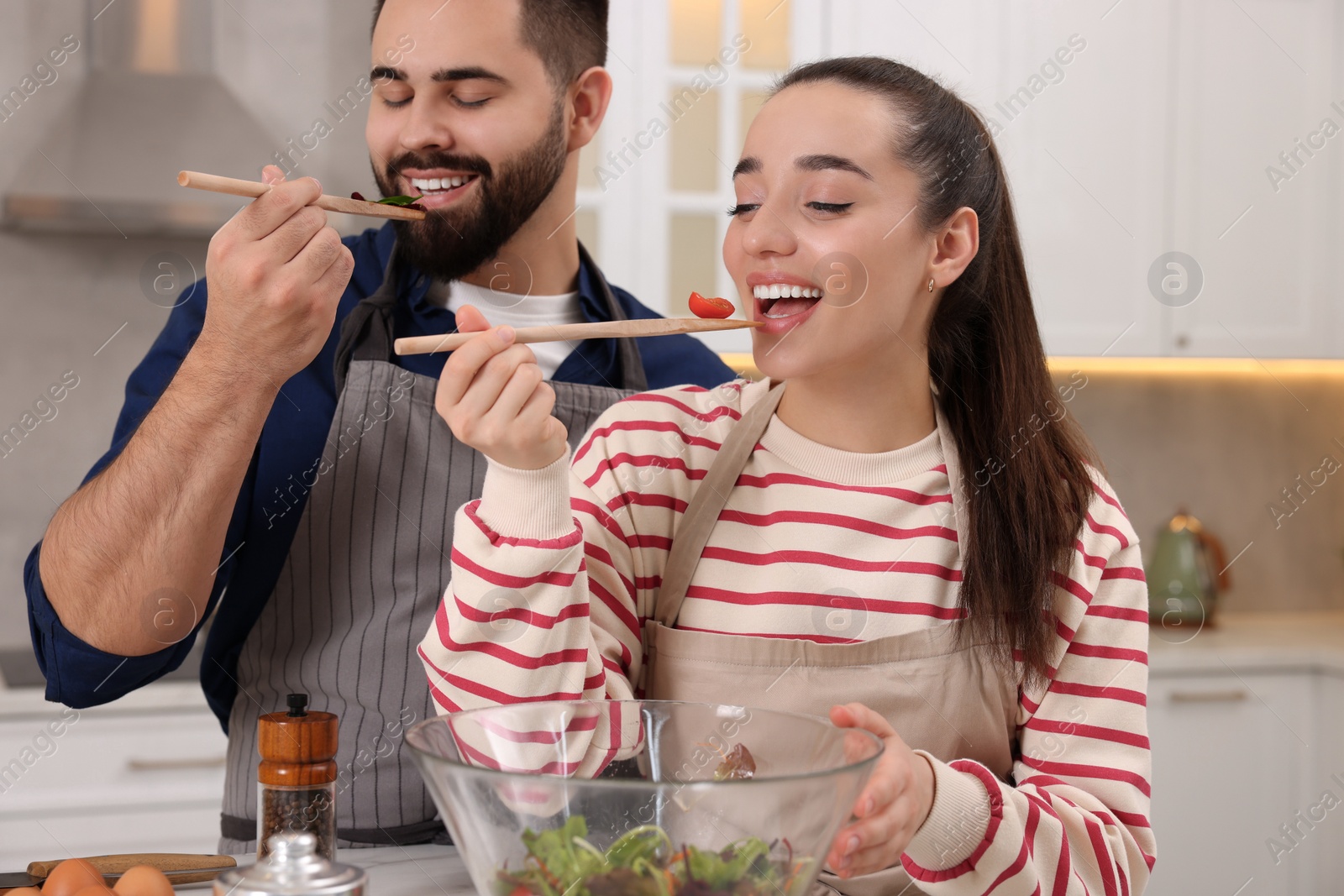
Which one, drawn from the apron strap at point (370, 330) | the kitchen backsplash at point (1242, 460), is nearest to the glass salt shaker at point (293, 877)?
the apron strap at point (370, 330)

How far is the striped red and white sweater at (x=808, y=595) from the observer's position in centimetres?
96

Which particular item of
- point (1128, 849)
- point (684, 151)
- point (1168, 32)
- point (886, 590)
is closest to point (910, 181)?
point (886, 590)

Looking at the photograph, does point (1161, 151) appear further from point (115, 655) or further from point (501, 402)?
point (115, 655)

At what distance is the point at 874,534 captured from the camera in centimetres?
116

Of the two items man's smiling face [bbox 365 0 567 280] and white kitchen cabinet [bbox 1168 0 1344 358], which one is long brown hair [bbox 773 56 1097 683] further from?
white kitchen cabinet [bbox 1168 0 1344 358]

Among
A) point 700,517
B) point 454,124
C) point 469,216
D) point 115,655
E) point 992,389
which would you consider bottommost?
point 115,655

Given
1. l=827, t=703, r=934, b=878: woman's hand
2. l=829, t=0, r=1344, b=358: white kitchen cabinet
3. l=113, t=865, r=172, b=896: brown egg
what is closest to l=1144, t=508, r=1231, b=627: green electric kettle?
l=829, t=0, r=1344, b=358: white kitchen cabinet

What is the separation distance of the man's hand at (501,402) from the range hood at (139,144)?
175 centimetres

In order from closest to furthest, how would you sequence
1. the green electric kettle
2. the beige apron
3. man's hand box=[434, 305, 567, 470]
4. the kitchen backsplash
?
man's hand box=[434, 305, 567, 470] < the beige apron < the green electric kettle < the kitchen backsplash

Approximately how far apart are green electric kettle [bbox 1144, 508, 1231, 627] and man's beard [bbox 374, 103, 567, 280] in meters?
2.04

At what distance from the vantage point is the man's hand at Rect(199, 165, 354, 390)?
1.17m

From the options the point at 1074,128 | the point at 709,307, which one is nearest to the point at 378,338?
the point at 709,307

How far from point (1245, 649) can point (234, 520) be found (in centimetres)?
231

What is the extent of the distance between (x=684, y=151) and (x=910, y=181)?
5.35 feet
